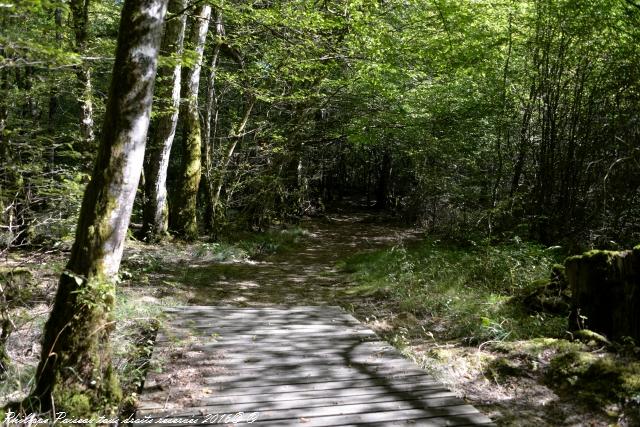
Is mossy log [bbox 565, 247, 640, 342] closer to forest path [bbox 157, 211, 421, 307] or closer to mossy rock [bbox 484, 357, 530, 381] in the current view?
mossy rock [bbox 484, 357, 530, 381]

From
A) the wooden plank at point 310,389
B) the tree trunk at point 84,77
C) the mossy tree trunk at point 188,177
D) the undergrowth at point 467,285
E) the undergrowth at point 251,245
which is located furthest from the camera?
the mossy tree trunk at point 188,177

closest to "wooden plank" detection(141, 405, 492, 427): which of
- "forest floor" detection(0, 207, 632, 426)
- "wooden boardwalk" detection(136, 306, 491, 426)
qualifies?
"wooden boardwalk" detection(136, 306, 491, 426)

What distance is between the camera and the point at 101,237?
3.72 m

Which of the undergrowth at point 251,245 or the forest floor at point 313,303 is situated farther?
the undergrowth at point 251,245

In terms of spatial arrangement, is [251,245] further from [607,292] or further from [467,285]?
[607,292]

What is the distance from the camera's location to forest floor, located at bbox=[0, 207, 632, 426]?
Result: 447cm

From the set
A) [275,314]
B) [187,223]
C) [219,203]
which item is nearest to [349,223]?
[219,203]

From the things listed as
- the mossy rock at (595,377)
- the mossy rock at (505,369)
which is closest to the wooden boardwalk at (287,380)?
the mossy rock at (505,369)

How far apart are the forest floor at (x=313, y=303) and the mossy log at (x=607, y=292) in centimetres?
35

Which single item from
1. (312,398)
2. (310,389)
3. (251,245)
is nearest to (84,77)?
(251,245)

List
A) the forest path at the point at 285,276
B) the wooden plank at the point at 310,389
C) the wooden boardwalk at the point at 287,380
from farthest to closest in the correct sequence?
the forest path at the point at 285,276 → the wooden plank at the point at 310,389 → the wooden boardwalk at the point at 287,380

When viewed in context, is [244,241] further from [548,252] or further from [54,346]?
[54,346]

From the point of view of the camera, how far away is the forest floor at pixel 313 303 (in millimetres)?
4473

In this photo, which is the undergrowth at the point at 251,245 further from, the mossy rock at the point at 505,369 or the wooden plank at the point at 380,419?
the wooden plank at the point at 380,419
